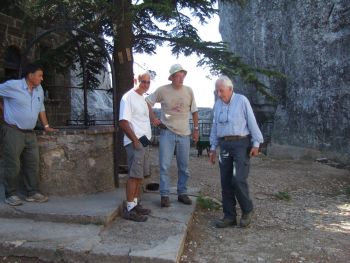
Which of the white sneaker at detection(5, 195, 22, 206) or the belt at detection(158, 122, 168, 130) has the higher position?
the belt at detection(158, 122, 168, 130)

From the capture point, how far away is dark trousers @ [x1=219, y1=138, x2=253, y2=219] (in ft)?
16.1

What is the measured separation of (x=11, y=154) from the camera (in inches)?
193

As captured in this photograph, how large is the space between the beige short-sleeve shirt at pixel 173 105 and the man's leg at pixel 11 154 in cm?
158

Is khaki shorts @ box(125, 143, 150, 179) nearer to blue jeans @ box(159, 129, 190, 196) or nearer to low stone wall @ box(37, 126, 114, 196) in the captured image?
blue jeans @ box(159, 129, 190, 196)

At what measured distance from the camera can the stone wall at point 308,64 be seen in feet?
39.1

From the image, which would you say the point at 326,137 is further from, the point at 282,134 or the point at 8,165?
the point at 8,165

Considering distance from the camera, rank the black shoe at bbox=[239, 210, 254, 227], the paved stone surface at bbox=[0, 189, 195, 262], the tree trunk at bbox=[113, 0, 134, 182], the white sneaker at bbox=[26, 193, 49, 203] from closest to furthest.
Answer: the paved stone surface at bbox=[0, 189, 195, 262] < the white sneaker at bbox=[26, 193, 49, 203] < the black shoe at bbox=[239, 210, 254, 227] < the tree trunk at bbox=[113, 0, 134, 182]

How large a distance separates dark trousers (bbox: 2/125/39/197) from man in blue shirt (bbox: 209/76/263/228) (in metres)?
2.21

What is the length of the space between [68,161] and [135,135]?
118 cm

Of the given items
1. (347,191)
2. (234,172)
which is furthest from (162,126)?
(347,191)

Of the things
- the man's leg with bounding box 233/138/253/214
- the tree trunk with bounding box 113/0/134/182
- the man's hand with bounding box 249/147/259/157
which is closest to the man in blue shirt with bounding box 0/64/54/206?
the tree trunk with bounding box 113/0/134/182

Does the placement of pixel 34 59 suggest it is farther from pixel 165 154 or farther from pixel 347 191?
pixel 347 191

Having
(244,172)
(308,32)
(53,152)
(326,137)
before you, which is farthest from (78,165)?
(308,32)

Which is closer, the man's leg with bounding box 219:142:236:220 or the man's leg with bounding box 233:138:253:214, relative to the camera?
the man's leg with bounding box 233:138:253:214
